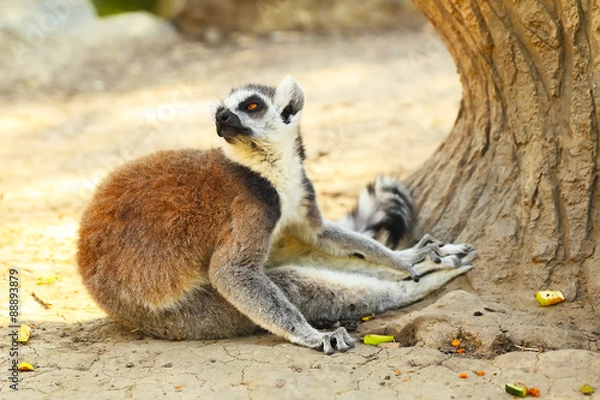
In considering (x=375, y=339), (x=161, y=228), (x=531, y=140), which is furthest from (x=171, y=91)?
(x=375, y=339)

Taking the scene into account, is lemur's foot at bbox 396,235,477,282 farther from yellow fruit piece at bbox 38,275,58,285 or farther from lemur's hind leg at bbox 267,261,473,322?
yellow fruit piece at bbox 38,275,58,285

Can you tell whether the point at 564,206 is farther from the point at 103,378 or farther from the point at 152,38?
the point at 152,38

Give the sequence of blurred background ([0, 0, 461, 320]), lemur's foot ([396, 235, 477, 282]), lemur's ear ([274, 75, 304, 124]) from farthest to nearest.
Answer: blurred background ([0, 0, 461, 320]) < lemur's foot ([396, 235, 477, 282]) < lemur's ear ([274, 75, 304, 124])

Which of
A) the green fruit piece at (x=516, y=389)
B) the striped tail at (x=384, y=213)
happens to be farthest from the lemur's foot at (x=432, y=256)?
the green fruit piece at (x=516, y=389)

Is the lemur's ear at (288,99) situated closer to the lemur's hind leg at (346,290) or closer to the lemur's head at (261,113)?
the lemur's head at (261,113)

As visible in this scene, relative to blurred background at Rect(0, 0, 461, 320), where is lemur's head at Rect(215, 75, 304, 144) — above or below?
below

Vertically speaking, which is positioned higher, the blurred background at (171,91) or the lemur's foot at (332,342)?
the blurred background at (171,91)

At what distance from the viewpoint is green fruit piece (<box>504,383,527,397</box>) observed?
145 inches

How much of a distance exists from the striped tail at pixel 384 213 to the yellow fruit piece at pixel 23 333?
94.6 inches

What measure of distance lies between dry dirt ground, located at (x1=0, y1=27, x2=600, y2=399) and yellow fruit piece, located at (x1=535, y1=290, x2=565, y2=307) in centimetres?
5

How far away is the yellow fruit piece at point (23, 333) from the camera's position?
15.4 feet

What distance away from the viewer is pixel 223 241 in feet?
15.4

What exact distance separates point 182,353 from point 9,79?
30.6 ft

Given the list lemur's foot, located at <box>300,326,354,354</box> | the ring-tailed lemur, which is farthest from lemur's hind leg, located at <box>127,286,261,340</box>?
lemur's foot, located at <box>300,326,354,354</box>
